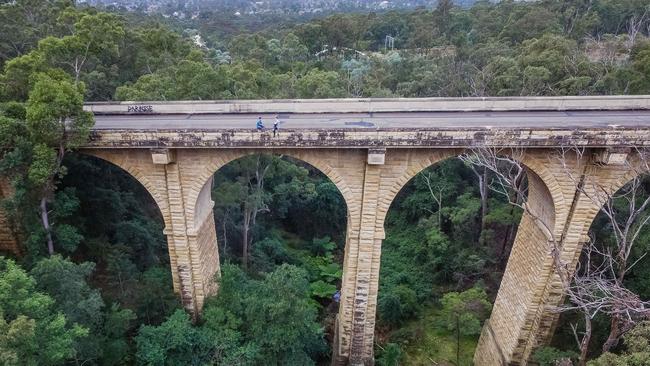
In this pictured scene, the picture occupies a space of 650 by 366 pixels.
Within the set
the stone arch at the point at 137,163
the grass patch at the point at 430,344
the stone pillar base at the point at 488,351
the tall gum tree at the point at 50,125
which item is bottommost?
the grass patch at the point at 430,344

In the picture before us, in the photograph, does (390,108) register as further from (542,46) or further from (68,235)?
(542,46)

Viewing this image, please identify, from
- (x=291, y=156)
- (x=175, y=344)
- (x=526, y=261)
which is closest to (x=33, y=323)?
(x=175, y=344)

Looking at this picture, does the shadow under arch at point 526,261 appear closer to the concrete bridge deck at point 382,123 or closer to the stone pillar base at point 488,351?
the stone pillar base at point 488,351

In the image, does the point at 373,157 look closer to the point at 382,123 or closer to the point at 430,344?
the point at 382,123

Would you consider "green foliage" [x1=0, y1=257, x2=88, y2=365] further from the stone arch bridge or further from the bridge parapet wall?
the bridge parapet wall

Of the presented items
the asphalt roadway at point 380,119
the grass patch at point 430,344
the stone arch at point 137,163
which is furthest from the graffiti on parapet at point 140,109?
the grass patch at point 430,344

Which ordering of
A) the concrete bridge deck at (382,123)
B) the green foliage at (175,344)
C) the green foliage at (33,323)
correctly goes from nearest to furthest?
the green foliage at (33,323)
the concrete bridge deck at (382,123)
the green foliage at (175,344)

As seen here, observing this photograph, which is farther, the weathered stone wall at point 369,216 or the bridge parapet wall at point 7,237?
the bridge parapet wall at point 7,237

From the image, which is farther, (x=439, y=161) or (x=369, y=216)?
(x=369, y=216)
